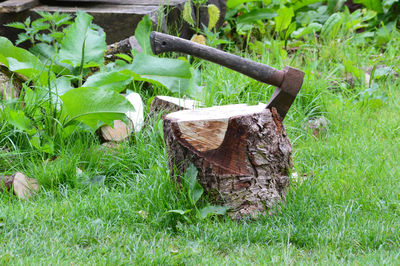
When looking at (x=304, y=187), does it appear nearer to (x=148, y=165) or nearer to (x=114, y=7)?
(x=148, y=165)

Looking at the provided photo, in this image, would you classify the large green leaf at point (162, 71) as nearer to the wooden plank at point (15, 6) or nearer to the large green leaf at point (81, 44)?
the large green leaf at point (81, 44)

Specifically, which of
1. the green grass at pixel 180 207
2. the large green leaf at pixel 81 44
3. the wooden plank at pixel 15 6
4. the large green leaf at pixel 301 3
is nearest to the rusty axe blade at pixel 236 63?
the green grass at pixel 180 207

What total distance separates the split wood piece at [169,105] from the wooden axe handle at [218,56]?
0.80 m

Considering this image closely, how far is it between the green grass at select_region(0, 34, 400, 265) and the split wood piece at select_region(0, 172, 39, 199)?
0.05 metres

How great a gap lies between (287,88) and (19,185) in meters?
1.56

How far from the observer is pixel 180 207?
2.50m

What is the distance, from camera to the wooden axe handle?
2574 millimetres

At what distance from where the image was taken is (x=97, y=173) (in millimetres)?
3004

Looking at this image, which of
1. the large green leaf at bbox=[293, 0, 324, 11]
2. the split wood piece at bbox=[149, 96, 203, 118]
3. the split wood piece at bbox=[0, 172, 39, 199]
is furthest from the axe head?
the large green leaf at bbox=[293, 0, 324, 11]

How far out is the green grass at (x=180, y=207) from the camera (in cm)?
218

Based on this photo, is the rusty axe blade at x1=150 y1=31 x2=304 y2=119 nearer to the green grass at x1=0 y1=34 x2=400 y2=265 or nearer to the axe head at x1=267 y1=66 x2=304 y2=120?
the axe head at x1=267 y1=66 x2=304 y2=120

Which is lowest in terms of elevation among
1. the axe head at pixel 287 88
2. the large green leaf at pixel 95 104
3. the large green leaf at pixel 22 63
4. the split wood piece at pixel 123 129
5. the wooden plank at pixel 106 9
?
the split wood piece at pixel 123 129

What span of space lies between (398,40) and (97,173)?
4.01 meters

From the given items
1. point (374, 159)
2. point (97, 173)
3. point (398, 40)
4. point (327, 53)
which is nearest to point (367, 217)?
point (374, 159)
